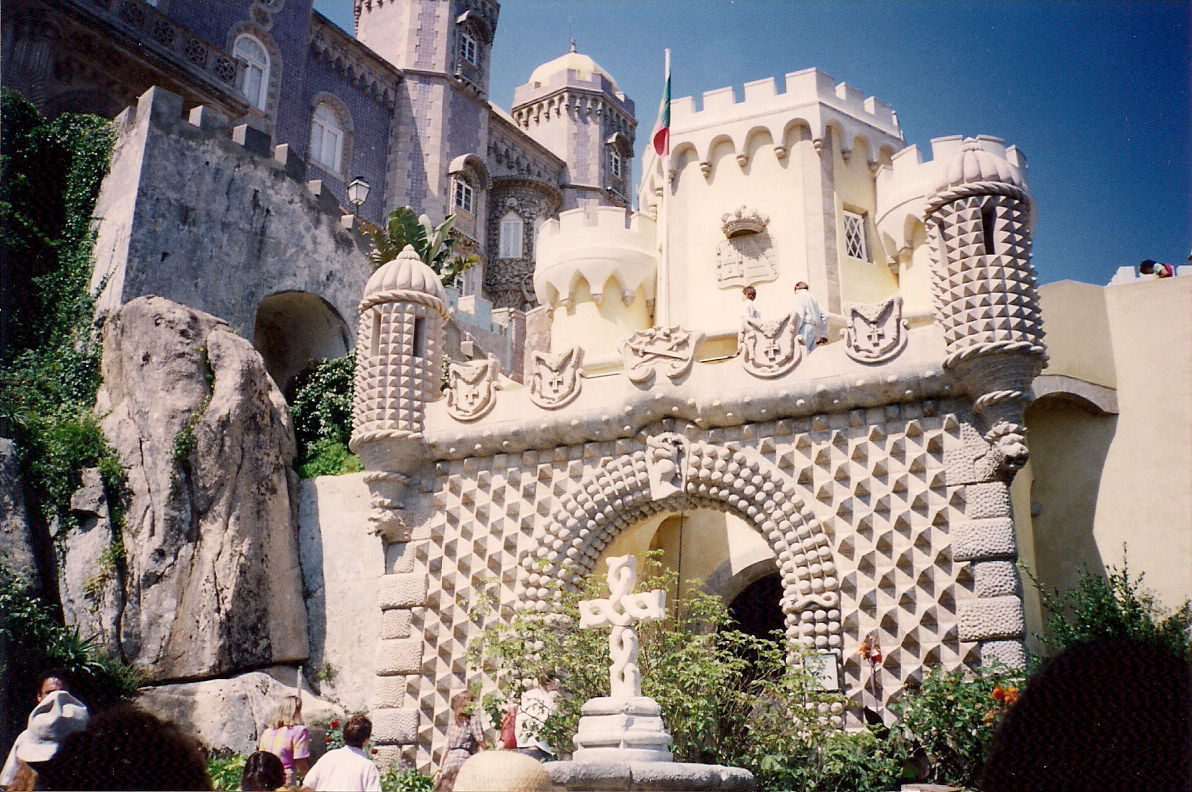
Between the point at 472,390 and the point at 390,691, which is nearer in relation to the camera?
the point at 390,691

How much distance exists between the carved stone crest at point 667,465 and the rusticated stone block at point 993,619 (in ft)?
13.1

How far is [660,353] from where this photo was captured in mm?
15406

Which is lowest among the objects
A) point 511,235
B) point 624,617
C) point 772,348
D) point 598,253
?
point 624,617

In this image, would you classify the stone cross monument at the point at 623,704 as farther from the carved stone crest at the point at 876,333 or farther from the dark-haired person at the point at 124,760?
the dark-haired person at the point at 124,760

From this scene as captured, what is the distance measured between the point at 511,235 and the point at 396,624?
95.0 ft

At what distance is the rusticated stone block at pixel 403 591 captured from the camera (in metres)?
16.0

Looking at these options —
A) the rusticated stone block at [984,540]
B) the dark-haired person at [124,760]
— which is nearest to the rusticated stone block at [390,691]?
the rusticated stone block at [984,540]

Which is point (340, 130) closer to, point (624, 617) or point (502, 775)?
point (624, 617)

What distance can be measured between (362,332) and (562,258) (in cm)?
576

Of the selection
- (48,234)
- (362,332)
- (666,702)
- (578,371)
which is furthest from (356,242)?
(666,702)

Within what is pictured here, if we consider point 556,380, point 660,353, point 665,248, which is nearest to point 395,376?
point 556,380

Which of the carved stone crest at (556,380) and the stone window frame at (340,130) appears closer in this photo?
the carved stone crest at (556,380)

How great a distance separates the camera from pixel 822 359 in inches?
571

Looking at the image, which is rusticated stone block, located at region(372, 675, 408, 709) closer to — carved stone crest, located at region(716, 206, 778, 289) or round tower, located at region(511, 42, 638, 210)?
carved stone crest, located at region(716, 206, 778, 289)
